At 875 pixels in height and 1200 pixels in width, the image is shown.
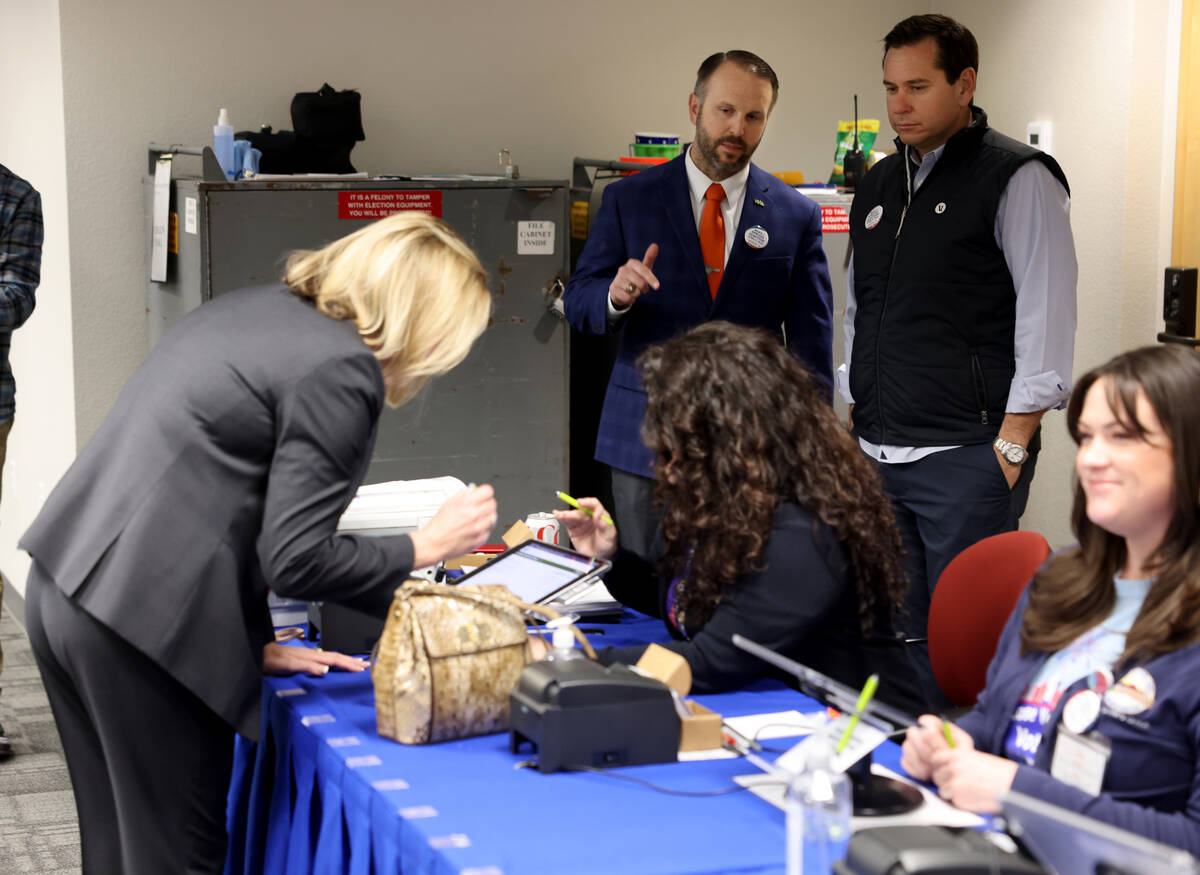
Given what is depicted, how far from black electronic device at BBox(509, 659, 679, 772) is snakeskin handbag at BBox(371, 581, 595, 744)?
8 cm

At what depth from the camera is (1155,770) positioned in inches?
60.0

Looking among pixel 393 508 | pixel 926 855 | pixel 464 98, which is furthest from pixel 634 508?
pixel 464 98

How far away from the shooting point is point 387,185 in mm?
4027

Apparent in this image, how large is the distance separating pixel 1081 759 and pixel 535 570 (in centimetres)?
108

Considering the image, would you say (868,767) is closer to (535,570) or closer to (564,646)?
(564,646)

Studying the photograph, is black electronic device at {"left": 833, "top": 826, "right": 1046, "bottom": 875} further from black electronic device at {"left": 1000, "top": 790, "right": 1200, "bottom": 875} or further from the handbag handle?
the handbag handle

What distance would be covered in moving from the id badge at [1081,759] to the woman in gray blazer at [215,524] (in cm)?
85

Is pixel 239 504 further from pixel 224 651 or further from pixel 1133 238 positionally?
pixel 1133 238

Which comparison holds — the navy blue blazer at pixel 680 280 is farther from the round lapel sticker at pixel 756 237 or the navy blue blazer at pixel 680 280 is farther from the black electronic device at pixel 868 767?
the black electronic device at pixel 868 767

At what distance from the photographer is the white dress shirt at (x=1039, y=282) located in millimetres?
2873

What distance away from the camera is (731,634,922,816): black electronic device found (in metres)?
1.58

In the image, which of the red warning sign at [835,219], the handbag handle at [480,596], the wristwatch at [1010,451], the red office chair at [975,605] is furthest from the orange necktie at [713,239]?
the handbag handle at [480,596]

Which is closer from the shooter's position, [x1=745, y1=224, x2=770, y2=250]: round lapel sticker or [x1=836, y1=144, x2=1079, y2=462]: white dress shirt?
[x1=836, y1=144, x2=1079, y2=462]: white dress shirt

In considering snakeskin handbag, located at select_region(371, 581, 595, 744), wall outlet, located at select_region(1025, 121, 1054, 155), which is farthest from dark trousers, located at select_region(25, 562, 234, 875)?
wall outlet, located at select_region(1025, 121, 1054, 155)
